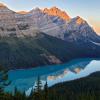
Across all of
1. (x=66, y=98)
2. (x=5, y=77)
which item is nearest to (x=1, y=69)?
(x=5, y=77)

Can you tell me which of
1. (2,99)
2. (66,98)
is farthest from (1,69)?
(66,98)

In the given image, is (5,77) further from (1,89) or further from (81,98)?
(81,98)

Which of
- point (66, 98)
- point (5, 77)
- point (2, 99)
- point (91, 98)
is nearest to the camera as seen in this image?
point (5, 77)

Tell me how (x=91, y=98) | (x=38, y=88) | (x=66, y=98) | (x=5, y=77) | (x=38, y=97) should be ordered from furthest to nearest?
(x=66, y=98) → (x=91, y=98) → (x=38, y=97) → (x=38, y=88) → (x=5, y=77)

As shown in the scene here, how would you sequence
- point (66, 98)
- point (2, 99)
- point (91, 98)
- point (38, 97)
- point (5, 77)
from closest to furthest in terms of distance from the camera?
1. point (5, 77)
2. point (2, 99)
3. point (38, 97)
4. point (91, 98)
5. point (66, 98)

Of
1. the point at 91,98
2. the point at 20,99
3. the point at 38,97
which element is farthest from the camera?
the point at 91,98

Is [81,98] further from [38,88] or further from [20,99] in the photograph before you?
[38,88]

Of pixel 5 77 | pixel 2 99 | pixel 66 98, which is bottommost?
pixel 66 98

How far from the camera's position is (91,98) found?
154m

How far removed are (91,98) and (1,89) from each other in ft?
387

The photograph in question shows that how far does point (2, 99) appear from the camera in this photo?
42.4 m

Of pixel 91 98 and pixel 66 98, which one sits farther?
pixel 66 98

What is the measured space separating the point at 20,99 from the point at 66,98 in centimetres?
7120

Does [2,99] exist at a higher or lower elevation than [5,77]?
lower
